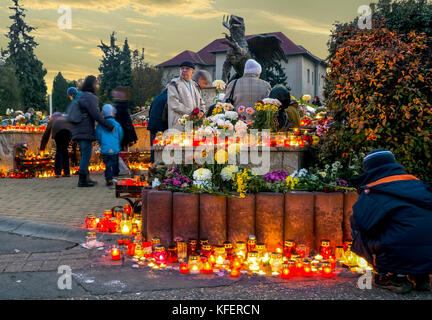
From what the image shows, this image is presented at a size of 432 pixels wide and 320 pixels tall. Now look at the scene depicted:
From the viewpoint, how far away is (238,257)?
4148mm

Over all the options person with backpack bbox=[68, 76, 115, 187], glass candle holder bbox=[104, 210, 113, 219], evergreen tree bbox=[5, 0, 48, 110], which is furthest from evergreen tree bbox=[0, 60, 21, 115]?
glass candle holder bbox=[104, 210, 113, 219]

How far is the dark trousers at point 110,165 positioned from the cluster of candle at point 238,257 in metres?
4.54

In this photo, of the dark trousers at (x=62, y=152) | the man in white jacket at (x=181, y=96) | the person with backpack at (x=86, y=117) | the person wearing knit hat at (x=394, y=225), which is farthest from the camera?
the dark trousers at (x=62, y=152)

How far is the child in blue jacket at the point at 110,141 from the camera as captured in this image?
341 inches

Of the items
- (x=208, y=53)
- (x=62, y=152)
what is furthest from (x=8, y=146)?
(x=208, y=53)

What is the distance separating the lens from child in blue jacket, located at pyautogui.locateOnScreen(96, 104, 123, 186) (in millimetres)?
8672

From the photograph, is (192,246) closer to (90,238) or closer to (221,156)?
(221,156)

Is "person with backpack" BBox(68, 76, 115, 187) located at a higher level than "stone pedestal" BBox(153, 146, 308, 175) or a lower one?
higher

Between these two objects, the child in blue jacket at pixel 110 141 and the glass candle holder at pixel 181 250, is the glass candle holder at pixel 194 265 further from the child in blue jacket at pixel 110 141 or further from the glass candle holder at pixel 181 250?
the child in blue jacket at pixel 110 141

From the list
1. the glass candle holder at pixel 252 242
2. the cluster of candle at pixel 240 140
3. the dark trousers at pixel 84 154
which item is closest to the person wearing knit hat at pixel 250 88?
the cluster of candle at pixel 240 140

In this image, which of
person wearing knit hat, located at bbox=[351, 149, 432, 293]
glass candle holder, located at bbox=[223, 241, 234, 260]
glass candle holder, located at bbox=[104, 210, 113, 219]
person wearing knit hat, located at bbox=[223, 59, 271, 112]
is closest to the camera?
person wearing knit hat, located at bbox=[351, 149, 432, 293]

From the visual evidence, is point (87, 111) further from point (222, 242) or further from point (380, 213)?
point (380, 213)

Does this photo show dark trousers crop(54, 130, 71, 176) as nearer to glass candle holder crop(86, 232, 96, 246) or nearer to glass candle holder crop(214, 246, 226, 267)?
glass candle holder crop(86, 232, 96, 246)
